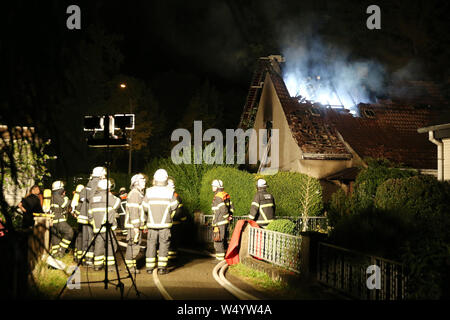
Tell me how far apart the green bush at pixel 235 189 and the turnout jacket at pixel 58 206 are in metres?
6.55

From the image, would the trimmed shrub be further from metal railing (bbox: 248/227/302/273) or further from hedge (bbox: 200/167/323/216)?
hedge (bbox: 200/167/323/216)

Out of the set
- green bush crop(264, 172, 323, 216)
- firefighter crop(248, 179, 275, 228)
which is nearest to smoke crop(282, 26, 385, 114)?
green bush crop(264, 172, 323, 216)

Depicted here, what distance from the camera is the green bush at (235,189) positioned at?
56.7 ft

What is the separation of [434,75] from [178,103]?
131 feet

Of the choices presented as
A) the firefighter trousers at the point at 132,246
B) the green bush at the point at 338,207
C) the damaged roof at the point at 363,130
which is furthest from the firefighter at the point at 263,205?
the damaged roof at the point at 363,130

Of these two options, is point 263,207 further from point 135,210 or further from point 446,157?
point 446,157

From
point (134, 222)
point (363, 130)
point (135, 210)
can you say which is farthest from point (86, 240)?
point (363, 130)

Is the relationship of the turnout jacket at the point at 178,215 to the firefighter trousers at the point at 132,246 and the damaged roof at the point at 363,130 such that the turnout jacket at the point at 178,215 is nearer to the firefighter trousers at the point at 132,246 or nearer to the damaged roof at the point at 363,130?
the firefighter trousers at the point at 132,246

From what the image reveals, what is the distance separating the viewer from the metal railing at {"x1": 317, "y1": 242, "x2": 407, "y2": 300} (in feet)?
21.6

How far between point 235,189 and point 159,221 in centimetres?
782

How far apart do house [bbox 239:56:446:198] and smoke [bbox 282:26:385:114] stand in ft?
3.06

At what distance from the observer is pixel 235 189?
57.2 ft
